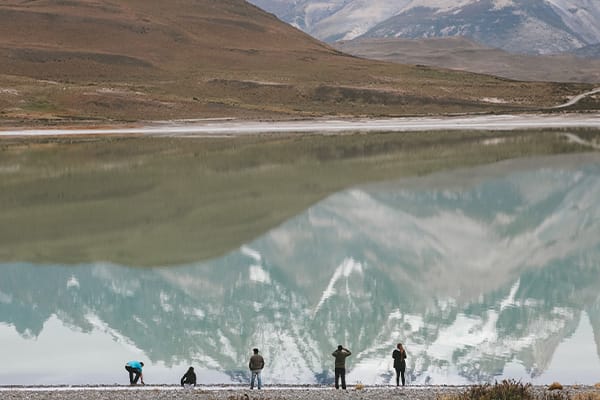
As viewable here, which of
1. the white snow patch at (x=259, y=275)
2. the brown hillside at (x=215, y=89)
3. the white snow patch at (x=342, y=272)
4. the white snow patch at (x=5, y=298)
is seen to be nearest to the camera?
the white snow patch at (x=5, y=298)

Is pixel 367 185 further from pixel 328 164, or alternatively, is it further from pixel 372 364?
pixel 372 364

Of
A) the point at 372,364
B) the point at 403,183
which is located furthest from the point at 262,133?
the point at 372,364

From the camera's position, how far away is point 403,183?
203ft

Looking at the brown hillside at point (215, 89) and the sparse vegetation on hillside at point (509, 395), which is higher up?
the brown hillside at point (215, 89)

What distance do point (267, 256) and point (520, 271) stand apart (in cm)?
1009

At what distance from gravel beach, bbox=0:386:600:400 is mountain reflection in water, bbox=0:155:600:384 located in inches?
85.5

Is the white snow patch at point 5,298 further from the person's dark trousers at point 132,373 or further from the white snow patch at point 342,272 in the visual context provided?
the person's dark trousers at point 132,373

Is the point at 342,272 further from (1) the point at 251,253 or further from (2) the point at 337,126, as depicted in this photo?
(2) the point at 337,126

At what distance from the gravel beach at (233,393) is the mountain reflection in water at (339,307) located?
2171 millimetres

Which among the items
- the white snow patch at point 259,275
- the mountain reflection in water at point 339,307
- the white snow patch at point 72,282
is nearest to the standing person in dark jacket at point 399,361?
the mountain reflection in water at point 339,307

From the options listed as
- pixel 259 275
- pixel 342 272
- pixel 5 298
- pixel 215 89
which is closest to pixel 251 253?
pixel 259 275

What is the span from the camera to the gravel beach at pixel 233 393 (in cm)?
1706

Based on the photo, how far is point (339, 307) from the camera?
2786cm

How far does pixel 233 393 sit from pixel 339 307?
10410 millimetres
